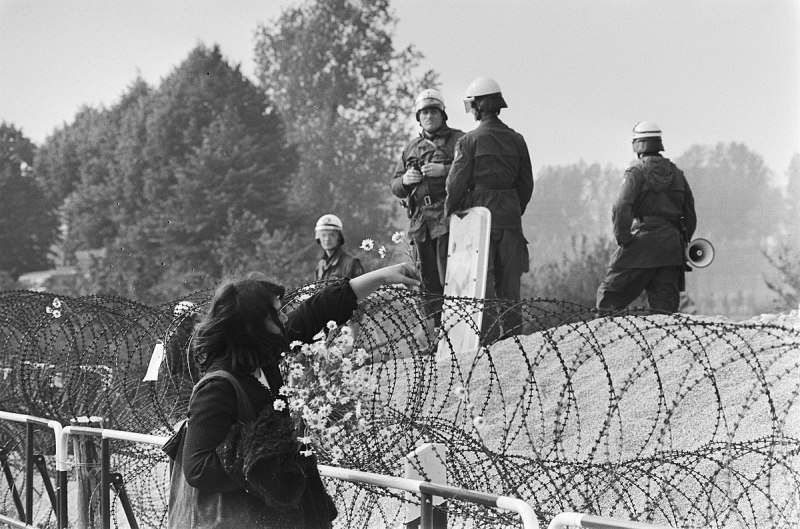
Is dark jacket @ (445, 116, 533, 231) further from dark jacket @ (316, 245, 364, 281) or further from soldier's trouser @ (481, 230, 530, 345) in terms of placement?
dark jacket @ (316, 245, 364, 281)

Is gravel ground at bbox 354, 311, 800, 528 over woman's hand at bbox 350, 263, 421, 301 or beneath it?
beneath

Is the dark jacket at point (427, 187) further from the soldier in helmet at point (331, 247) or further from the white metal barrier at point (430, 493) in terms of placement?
the white metal barrier at point (430, 493)

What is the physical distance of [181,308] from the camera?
5.45 m

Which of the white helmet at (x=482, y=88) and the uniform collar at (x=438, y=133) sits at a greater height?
the white helmet at (x=482, y=88)

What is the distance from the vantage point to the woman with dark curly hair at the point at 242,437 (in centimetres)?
323

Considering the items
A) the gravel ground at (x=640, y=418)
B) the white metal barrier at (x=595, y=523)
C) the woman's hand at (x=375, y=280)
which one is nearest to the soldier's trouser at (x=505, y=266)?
the gravel ground at (x=640, y=418)

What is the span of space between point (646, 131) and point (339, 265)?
3.20 metres

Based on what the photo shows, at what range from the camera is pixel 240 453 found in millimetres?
3203

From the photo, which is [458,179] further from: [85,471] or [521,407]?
[85,471]

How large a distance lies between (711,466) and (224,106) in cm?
3458

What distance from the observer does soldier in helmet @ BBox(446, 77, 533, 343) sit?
8.84 m

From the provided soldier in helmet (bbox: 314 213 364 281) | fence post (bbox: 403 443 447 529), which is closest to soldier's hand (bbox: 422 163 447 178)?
soldier in helmet (bbox: 314 213 364 281)

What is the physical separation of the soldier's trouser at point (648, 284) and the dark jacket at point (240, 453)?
21.5ft

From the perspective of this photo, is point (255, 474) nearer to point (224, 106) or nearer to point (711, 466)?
point (711, 466)
